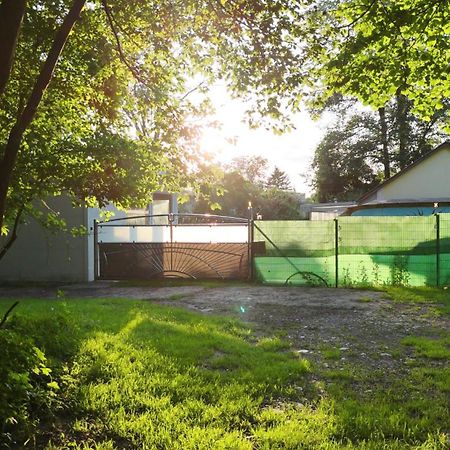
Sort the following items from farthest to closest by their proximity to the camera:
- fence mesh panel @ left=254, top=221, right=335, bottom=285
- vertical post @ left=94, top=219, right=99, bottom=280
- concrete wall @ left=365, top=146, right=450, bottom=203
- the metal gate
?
concrete wall @ left=365, top=146, right=450, bottom=203 → vertical post @ left=94, top=219, right=99, bottom=280 → the metal gate → fence mesh panel @ left=254, top=221, right=335, bottom=285

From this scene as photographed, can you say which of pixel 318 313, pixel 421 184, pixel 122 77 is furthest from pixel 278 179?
pixel 122 77

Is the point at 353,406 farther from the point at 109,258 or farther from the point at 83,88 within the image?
the point at 109,258

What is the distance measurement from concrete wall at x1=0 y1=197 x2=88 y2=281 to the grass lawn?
28.4ft

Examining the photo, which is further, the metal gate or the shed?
the shed

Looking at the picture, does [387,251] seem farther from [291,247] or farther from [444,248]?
[291,247]

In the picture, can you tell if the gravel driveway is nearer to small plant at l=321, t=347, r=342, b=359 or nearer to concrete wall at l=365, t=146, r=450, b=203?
small plant at l=321, t=347, r=342, b=359

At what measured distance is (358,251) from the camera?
46.5ft

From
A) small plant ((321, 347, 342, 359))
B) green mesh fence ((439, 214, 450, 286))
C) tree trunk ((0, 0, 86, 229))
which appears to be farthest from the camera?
green mesh fence ((439, 214, 450, 286))

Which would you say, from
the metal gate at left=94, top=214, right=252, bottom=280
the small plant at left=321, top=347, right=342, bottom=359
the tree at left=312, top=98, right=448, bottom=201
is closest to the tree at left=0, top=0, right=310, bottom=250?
the small plant at left=321, top=347, right=342, bottom=359

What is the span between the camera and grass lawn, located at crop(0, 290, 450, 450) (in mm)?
3588

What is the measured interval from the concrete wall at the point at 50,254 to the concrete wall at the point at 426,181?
18.1m

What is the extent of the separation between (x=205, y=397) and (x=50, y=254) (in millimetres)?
12148

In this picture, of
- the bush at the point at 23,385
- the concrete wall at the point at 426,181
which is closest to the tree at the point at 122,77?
the bush at the point at 23,385

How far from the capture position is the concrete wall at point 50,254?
48.9ft
